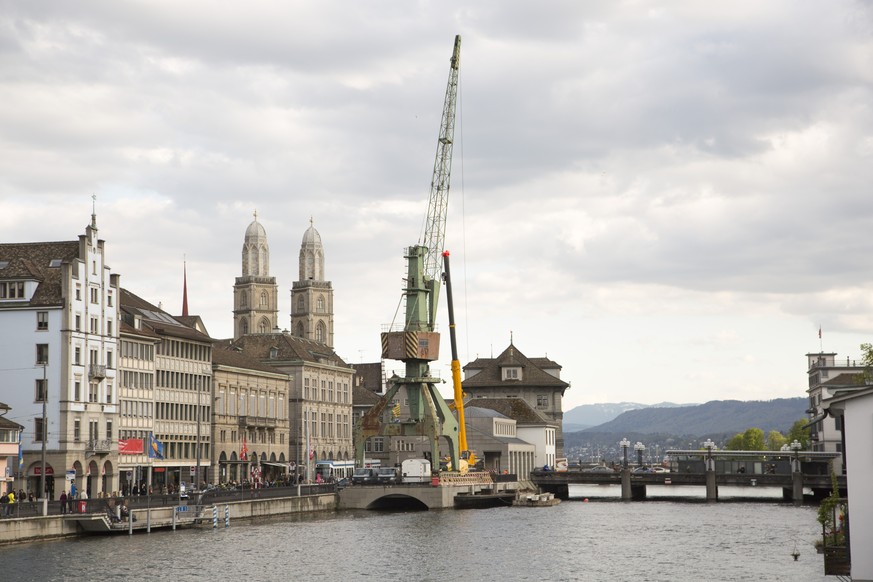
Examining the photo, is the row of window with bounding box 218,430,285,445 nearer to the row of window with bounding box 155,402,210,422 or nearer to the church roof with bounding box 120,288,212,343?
the row of window with bounding box 155,402,210,422

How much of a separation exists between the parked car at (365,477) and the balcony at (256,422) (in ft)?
72.3

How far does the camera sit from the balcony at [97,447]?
111812mm

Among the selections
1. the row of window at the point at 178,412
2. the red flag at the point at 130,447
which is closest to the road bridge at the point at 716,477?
the row of window at the point at 178,412

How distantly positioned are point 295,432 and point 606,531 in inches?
3311

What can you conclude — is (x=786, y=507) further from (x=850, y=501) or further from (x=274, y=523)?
(x=850, y=501)

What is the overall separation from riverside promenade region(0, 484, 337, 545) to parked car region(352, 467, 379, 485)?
726 cm

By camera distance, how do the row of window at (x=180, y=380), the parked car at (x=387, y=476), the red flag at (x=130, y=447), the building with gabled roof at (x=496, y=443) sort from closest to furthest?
the red flag at (x=130, y=447)
the parked car at (x=387, y=476)
the row of window at (x=180, y=380)
the building with gabled roof at (x=496, y=443)

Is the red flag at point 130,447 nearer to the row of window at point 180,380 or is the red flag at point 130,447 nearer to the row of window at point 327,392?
the row of window at point 180,380

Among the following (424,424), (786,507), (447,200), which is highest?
(447,200)


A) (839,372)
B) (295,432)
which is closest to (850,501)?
(295,432)

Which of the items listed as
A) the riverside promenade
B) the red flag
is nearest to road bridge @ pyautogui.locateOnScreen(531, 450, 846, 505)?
the riverside promenade

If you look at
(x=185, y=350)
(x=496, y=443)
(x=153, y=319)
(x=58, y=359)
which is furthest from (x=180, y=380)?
(x=496, y=443)

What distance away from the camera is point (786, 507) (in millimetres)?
134000

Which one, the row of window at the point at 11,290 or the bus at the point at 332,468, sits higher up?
the row of window at the point at 11,290
